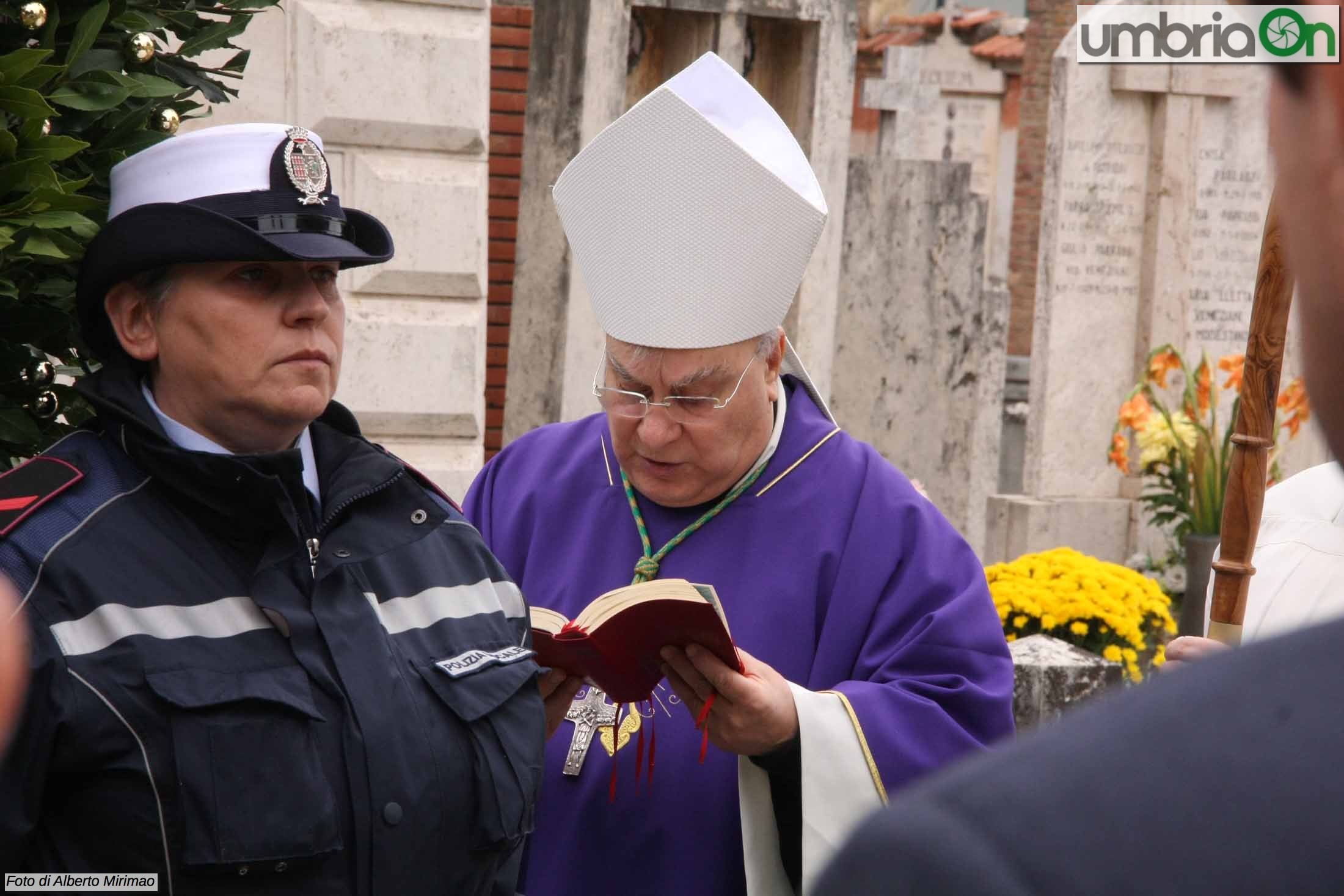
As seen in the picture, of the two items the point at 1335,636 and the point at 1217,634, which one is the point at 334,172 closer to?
the point at 1217,634

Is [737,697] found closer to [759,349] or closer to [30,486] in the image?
[759,349]

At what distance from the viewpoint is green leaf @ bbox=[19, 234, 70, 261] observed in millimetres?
2188

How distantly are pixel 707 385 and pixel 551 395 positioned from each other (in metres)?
3.14

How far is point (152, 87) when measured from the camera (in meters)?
2.39

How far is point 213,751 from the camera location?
1986 mm

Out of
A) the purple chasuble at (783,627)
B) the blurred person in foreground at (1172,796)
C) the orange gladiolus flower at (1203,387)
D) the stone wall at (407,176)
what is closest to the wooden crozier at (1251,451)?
the purple chasuble at (783,627)

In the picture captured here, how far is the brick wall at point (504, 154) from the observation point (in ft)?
26.6

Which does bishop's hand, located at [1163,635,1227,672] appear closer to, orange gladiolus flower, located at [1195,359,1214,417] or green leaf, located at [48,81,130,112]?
green leaf, located at [48,81,130,112]

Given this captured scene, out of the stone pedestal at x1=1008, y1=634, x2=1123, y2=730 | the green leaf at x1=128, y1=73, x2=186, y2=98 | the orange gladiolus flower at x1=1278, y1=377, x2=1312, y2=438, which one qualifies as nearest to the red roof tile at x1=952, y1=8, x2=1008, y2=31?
the orange gladiolus flower at x1=1278, y1=377, x2=1312, y2=438

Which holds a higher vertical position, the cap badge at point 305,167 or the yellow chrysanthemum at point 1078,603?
the cap badge at point 305,167

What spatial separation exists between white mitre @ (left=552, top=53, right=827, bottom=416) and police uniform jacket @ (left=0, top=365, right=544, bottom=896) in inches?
39.4

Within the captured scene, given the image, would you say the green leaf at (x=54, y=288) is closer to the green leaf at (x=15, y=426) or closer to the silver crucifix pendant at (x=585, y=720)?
the green leaf at (x=15, y=426)

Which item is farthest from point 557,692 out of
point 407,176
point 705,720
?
point 407,176

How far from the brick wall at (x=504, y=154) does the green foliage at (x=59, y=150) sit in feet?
18.1
